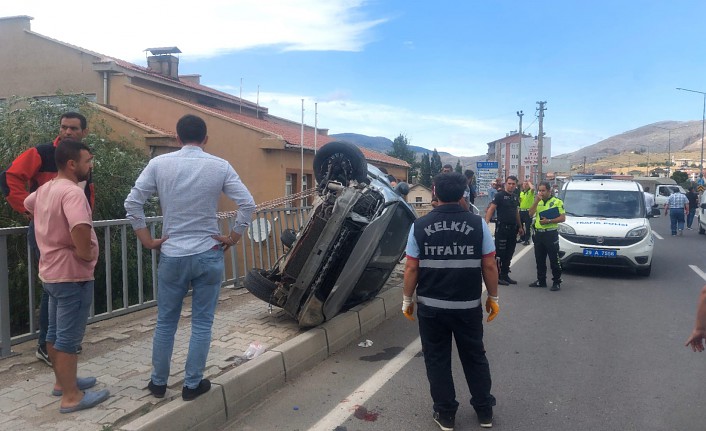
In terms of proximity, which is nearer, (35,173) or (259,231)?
(35,173)

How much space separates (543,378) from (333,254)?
7.23 ft

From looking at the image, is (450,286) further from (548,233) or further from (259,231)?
(548,233)

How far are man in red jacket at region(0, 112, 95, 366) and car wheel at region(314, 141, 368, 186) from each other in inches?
114

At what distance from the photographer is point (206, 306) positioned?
12.3ft

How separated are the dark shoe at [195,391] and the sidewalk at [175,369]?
0.05m

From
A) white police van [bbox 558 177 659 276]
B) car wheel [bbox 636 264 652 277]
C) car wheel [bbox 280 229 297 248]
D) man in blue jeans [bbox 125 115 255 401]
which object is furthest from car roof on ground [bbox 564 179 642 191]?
man in blue jeans [bbox 125 115 255 401]

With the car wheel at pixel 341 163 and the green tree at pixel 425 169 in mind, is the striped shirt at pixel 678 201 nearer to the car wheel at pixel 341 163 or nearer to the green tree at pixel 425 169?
the car wheel at pixel 341 163

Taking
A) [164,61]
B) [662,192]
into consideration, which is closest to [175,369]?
[164,61]

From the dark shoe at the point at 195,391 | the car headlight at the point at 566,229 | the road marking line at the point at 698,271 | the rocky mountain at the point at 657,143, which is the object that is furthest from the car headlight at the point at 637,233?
the rocky mountain at the point at 657,143

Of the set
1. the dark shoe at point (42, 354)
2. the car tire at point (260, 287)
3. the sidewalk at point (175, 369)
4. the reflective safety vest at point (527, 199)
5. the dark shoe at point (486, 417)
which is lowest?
the dark shoe at point (486, 417)

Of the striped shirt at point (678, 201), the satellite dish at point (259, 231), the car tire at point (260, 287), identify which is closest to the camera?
the car tire at point (260, 287)

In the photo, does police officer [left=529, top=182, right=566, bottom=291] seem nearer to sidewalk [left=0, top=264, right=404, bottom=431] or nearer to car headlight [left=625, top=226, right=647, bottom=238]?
car headlight [left=625, top=226, right=647, bottom=238]

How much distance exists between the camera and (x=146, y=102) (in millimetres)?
19922

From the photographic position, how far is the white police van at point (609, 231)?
9867 mm
